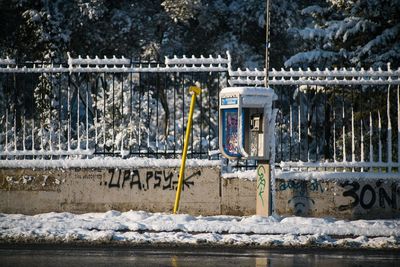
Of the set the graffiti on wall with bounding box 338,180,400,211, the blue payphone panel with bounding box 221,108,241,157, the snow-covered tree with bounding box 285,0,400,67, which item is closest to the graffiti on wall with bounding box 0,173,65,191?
the blue payphone panel with bounding box 221,108,241,157

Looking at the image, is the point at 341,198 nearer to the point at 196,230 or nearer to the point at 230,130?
the point at 230,130

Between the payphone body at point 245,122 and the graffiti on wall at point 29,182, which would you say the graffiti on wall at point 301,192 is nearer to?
the payphone body at point 245,122

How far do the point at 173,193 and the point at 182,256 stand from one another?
3776 mm

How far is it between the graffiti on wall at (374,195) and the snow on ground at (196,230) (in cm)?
61

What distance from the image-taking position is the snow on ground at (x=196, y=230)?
35.2 feet

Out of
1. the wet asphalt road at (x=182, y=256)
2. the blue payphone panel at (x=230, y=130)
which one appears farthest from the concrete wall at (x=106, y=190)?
the wet asphalt road at (x=182, y=256)

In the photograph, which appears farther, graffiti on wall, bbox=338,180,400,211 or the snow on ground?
graffiti on wall, bbox=338,180,400,211

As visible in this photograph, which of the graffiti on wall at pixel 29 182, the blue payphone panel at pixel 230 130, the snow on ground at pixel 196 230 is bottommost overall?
the snow on ground at pixel 196 230

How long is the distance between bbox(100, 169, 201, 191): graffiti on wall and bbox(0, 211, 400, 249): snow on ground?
0.56m

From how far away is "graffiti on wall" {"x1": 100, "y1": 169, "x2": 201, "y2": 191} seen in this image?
43.7ft

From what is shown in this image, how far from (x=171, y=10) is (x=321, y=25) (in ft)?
21.8

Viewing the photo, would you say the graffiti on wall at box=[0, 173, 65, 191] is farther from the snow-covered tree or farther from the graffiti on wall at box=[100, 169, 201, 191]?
the snow-covered tree

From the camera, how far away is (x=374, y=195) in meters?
13.2

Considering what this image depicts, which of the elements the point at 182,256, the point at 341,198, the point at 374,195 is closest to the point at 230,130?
the point at 341,198
